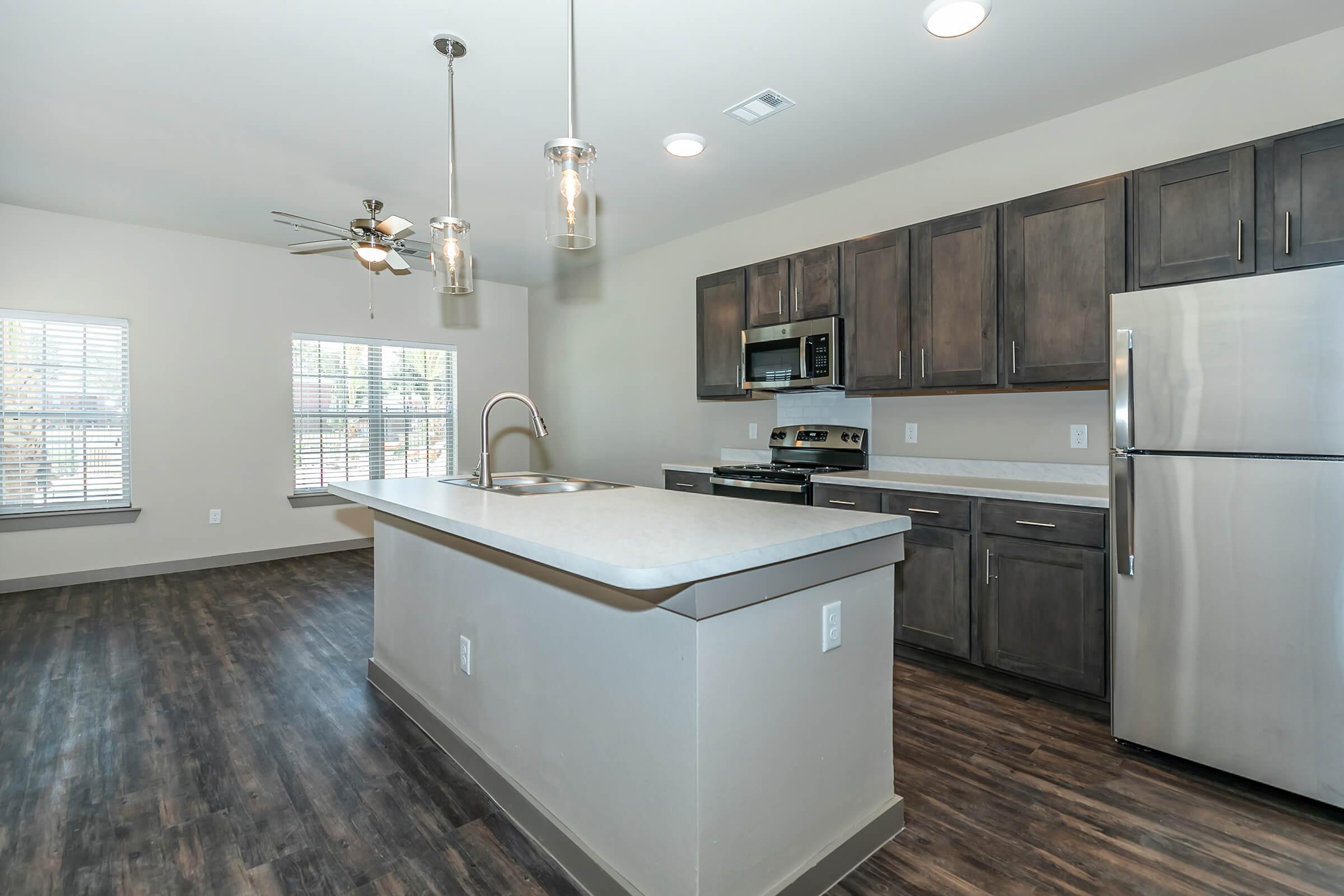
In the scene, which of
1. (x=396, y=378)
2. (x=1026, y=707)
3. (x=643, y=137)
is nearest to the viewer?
(x=1026, y=707)

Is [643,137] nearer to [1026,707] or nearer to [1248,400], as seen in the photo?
[1248,400]

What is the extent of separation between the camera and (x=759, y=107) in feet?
9.82

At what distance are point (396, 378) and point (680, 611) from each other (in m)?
5.57

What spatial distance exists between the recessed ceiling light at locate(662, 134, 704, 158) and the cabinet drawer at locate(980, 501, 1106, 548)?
2.25m

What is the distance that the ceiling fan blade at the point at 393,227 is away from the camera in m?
3.34

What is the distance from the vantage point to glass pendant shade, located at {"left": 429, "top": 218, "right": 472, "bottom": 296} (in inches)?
103

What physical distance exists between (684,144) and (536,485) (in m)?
1.92

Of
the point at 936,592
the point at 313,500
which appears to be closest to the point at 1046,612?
the point at 936,592

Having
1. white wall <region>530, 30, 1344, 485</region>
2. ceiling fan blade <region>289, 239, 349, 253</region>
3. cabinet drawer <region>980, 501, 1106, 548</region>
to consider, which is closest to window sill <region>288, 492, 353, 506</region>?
white wall <region>530, 30, 1344, 485</region>

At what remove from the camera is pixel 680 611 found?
1332 millimetres

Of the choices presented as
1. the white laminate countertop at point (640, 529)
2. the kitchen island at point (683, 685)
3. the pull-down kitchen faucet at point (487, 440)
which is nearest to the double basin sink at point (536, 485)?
the pull-down kitchen faucet at point (487, 440)

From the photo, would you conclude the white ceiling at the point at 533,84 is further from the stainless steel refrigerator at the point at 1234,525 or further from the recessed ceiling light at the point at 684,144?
the stainless steel refrigerator at the point at 1234,525

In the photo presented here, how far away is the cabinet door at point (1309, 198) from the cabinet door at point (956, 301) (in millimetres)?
972

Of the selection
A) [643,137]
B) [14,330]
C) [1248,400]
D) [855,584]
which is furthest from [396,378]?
[1248,400]
